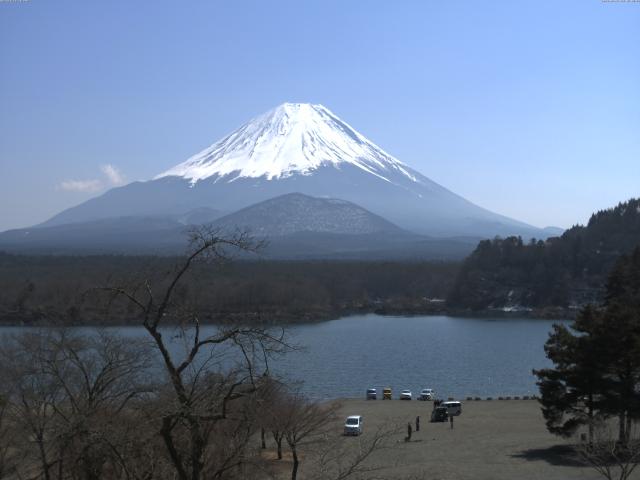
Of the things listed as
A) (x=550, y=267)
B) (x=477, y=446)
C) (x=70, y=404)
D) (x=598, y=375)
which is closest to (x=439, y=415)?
(x=477, y=446)

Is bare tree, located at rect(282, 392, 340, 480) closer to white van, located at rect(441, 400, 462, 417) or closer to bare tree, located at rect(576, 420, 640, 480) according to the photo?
bare tree, located at rect(576, 420, 640, 480)

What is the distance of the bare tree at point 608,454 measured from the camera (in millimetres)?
9367

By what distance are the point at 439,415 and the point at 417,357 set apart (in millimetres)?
14063

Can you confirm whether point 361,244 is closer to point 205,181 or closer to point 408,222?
point 408,222

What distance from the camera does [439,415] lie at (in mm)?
17031

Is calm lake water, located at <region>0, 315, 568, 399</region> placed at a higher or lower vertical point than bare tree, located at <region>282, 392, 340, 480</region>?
lower

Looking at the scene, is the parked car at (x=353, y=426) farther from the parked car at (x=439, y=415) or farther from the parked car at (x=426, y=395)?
the parked car at (x=426, y=395)

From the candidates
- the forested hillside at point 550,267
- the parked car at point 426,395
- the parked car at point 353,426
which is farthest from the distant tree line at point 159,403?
the forested hillside at point 550,267

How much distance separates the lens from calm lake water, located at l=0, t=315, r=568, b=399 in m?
23.9

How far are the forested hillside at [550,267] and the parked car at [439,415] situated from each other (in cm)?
3776

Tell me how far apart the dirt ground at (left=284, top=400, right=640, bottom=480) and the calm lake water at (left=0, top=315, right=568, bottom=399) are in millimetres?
2727

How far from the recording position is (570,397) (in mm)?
12641

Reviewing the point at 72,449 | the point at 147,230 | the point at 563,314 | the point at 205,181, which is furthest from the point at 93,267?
the point at 205,181

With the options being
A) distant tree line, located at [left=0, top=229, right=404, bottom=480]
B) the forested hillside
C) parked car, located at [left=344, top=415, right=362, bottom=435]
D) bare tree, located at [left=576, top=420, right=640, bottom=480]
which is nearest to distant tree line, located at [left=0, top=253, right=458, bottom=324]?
the forested hillside
